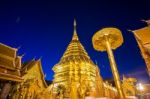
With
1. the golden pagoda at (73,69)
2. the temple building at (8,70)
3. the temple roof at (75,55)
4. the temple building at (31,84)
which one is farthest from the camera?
the temple roof at (75,55)

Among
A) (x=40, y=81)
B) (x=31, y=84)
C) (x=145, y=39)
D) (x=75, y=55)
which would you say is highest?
(x=75, y=55)

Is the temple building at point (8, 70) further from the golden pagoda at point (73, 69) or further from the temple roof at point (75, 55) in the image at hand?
the temple roof at point (75, 55)

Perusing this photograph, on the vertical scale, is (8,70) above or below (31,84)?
above

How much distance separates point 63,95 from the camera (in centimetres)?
1802

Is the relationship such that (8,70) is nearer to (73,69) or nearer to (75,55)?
(73,69)

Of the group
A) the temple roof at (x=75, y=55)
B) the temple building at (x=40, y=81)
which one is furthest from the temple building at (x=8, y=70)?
the temple roof at (x=75, y=55)

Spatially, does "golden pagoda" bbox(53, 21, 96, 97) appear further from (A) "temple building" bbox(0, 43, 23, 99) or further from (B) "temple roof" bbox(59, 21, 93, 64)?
(A) "temple building" bbox(0, 43, 23, 99)

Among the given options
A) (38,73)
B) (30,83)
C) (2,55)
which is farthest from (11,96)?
(38,73)

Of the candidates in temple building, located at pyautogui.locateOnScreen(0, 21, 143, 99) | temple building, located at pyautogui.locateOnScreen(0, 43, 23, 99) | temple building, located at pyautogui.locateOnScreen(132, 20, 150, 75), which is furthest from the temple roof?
temple building, located at pyautogui.locateOnScreen(132, 20, 150, 75)

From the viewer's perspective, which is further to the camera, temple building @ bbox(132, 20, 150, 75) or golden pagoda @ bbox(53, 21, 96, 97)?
golden pagoda @ bbox(53, 21, 96, 97)

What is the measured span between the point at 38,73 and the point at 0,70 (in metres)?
6.51

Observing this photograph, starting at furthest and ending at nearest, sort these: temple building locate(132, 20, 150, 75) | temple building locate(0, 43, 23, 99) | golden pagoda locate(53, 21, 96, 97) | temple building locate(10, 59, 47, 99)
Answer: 1. golden pagoda locate(53, 21, 96, 97)
2. temple building locate(10, 59, 47, 99)
3. temple building locate(0, 43, 23, 99)
4. temple building locate(132, 20, 150, 75)

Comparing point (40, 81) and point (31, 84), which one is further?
point (40, 81)

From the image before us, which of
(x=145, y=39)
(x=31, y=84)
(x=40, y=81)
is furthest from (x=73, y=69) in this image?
(x=145, y=39)
